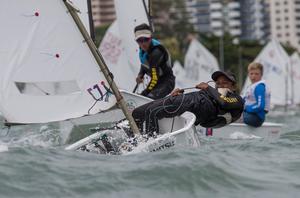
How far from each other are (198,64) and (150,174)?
22138mm

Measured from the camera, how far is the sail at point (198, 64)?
27.5 m

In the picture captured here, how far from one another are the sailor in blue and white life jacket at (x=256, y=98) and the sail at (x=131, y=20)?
250 cm

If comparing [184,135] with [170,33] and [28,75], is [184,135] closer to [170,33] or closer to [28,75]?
[28,75]

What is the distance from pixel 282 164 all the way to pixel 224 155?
0.50 metres

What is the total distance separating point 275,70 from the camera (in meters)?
30.5

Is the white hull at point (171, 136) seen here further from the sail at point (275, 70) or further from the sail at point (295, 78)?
the sail at point (295, 78)

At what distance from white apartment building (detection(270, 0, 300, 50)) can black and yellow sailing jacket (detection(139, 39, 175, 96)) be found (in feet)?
389

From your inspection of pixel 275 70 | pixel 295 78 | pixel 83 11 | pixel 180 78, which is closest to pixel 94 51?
pixel 83 11

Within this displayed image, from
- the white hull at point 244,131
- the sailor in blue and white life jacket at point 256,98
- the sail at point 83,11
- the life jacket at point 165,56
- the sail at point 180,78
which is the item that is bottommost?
the sail at point 180,78

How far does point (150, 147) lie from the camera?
7164 millimetres

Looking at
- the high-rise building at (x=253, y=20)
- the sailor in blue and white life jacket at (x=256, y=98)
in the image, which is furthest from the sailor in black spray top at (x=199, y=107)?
the high-rise building at (x=253, y=20)

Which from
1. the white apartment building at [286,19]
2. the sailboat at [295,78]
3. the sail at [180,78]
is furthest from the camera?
the white apartment building at [286,19]

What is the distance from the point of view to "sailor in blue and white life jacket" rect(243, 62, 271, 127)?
33.3ft

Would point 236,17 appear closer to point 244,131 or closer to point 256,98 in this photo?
point 244,131
